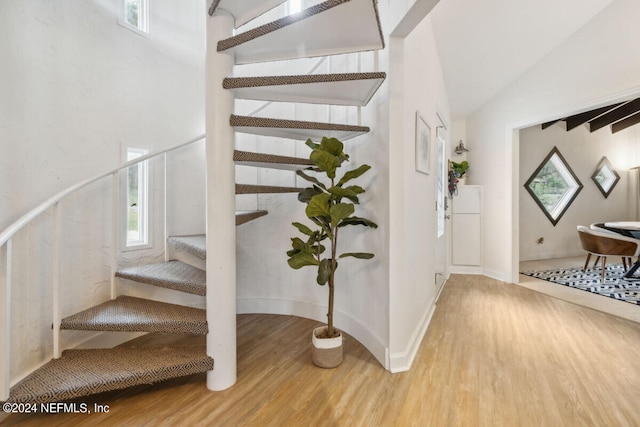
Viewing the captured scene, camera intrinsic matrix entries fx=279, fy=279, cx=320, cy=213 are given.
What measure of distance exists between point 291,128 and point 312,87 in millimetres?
279

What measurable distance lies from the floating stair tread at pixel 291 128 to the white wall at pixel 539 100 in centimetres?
298

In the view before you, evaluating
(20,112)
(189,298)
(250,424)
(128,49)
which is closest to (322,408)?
(250,424)

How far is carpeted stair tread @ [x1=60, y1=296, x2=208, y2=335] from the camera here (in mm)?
1720

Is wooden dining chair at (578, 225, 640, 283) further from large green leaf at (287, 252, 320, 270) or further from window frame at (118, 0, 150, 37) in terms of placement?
window frame at (118, 0, 150, 37)

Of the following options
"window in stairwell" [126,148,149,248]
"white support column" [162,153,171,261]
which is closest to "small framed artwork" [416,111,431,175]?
"white support column" [162,153,171,261]

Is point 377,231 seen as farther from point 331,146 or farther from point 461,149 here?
point 461,149

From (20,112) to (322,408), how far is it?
2.45 metres

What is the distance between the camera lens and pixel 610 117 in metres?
4.75

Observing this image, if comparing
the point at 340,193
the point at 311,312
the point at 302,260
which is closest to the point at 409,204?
the point at 340,193

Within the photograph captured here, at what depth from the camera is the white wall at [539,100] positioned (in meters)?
2.83

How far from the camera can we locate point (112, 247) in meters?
2.14

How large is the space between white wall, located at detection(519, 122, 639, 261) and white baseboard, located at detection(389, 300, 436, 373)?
13.7 feet

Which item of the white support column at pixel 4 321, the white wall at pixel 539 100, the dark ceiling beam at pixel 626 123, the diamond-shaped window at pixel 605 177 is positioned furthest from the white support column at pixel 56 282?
the diamond-shaped window at pixel 605 177

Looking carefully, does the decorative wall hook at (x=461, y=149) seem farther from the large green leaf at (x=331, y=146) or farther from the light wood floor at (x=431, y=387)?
the large green leaf at (x=331, y=146)
